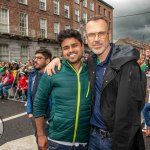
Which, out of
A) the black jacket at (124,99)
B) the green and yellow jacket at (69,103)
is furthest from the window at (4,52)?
the black jacket at (124,99)

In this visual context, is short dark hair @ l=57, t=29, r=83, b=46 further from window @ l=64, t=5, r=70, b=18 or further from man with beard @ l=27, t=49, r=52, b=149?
window @ l=64, t=5, r=70, b=18

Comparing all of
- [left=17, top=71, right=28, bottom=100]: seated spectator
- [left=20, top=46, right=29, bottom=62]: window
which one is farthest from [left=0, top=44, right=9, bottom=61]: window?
Result: [left=17, top=71, right=28, bottom=100]: seated spectator

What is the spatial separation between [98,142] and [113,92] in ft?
1.73

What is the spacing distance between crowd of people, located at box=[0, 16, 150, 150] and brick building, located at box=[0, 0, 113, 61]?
65.2 ft

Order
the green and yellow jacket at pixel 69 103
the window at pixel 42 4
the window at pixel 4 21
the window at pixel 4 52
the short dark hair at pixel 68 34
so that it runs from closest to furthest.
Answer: the green and yellow jacket at pixel 69 103, the short dark hair at pixel 68 34, the window at pixel 4 52, the window at pixel 4 21, the window at pixel 42 4

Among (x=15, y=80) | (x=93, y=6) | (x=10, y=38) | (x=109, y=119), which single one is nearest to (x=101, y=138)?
(x=109, y=119)

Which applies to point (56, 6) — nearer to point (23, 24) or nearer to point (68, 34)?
point (23, 24)

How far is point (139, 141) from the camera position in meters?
2.38

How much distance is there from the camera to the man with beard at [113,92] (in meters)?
2.26

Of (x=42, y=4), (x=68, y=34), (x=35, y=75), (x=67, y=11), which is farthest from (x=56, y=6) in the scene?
(x=68, y=34)

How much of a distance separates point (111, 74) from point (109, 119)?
39 centimetres

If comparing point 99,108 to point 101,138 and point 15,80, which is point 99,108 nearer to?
point 101,138

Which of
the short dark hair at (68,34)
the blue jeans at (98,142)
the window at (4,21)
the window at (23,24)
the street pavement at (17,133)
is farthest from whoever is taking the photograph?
the window at (23,24)

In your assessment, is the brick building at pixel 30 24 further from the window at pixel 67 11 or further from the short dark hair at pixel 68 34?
the short dark hair at pixel 68 34
